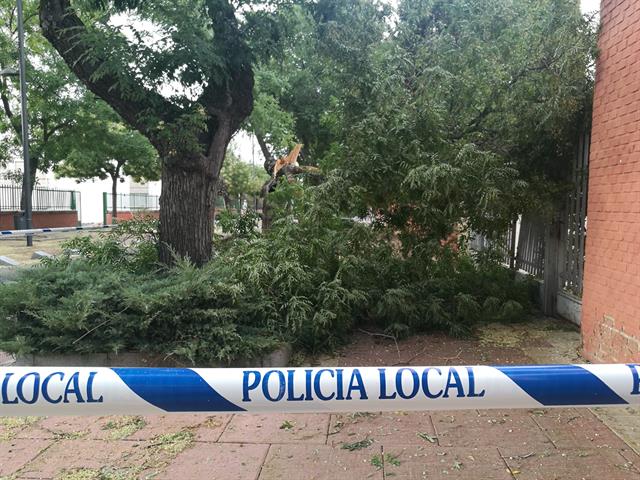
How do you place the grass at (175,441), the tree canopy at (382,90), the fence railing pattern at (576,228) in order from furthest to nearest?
the fence railing pattern at (576,228), the tree canopy at (382,90), the grass at (175,441)

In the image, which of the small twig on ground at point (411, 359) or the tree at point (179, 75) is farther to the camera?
the tree at point (179, 75)

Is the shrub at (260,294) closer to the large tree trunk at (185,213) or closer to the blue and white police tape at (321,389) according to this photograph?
the large tree trunk at (185,213)

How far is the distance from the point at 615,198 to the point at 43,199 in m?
25.6

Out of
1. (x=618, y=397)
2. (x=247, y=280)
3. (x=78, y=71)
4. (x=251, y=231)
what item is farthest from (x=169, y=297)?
(x=618, y=397)

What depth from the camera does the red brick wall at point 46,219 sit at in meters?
21.6

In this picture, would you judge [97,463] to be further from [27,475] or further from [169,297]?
[169,297]

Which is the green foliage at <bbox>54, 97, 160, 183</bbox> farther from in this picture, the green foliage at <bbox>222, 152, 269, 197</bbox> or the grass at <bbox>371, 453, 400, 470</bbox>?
the green foliage at <bbox>222, 152, 269, 197</bbox>

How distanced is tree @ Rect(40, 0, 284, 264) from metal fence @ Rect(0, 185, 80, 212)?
1845cm

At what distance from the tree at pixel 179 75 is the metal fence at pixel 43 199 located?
18.4 metres

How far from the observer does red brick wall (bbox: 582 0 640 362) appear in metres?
3.93

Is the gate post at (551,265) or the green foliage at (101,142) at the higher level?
the green foliage at (101,142)

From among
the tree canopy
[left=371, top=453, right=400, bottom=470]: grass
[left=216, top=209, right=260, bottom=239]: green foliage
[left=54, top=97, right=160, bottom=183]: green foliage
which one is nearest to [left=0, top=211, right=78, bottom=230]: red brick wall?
[left=54, top=97, right=160, bottom=183]: green foliage

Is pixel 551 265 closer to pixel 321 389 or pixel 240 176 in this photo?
pixel 321 389

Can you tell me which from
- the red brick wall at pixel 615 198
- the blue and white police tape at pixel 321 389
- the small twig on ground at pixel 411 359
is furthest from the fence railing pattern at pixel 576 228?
the blue and white police tape at pixel 321 389
